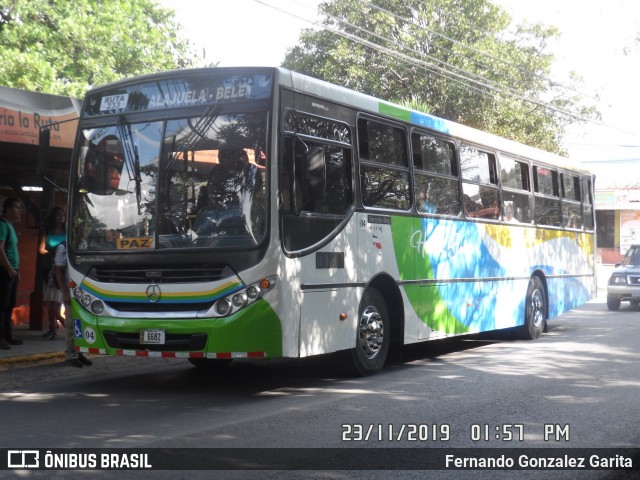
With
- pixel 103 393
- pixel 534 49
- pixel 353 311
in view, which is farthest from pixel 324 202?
pixel 534 49

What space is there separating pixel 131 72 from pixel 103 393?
20.5 m

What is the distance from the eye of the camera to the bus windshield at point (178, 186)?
A: 8023 mm

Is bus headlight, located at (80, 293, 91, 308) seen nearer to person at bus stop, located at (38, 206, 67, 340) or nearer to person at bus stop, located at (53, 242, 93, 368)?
person at bus stop, located at (53, 242, 93, 368)

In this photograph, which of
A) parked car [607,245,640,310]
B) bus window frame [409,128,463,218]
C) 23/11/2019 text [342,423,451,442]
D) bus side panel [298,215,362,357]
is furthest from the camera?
parked car [607,245,640,310]

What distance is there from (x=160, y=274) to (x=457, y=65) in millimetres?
23870

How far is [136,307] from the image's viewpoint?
27.2 ft

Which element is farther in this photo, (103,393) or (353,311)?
(353,311)

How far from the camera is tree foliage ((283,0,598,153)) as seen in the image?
97.9 feet

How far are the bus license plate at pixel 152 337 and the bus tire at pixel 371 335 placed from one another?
2.36 metres

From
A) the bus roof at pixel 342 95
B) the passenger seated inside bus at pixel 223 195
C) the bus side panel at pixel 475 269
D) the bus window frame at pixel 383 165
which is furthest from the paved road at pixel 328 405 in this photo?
the bus roof at pixel 342 95

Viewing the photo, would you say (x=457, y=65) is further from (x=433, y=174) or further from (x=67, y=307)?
(x=67, y=307)

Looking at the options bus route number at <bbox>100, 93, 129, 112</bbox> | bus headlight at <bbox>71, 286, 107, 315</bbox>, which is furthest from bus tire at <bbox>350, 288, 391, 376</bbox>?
bus route number at <bbox>100, 93, 129, 112</bbox>

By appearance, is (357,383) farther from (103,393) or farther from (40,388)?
(40,388)

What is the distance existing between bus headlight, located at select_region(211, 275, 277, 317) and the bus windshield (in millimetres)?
394
